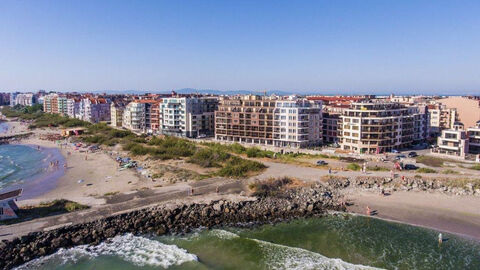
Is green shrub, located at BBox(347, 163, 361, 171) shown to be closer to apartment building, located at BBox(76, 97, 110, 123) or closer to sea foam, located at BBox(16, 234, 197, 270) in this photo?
sea foam, located at BBox(16, 234, 197, 270)

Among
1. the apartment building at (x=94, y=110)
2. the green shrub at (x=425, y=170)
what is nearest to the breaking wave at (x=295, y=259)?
the green shrub at (x=425, y=170)

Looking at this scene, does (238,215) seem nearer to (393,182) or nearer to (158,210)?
(158,210)

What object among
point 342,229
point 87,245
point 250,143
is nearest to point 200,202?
point 87,245

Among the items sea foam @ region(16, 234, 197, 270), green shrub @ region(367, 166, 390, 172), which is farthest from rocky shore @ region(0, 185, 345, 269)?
green shrub @ region(367, 166, 390, 172)

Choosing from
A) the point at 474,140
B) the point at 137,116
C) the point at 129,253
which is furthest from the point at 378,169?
the point at 137,116

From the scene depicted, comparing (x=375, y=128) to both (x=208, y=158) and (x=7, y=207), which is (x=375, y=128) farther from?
(x=7, y=207)
